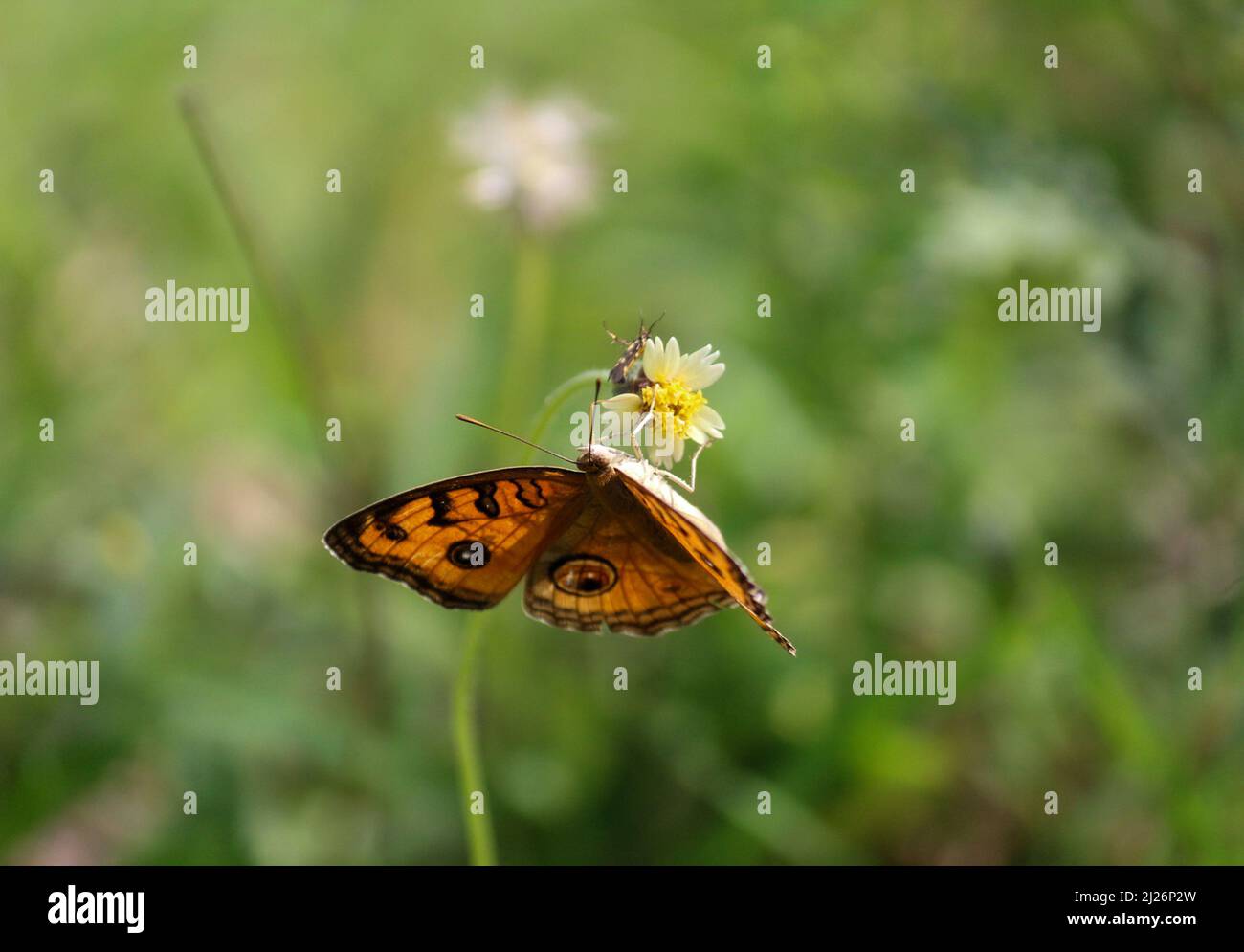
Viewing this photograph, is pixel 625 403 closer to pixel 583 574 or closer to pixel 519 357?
pixel 583 574

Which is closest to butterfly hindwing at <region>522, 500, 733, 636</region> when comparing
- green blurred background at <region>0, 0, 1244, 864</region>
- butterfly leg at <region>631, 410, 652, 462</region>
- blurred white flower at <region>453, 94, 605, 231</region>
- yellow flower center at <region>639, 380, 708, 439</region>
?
butterfly leg at <region>631, 410, 652, 462</region>

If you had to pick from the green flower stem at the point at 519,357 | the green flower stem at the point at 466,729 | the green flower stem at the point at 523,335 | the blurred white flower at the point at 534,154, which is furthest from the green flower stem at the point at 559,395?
the blurred white flower at the point at 534,154

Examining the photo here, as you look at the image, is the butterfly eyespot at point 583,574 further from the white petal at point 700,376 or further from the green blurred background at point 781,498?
the green blurred background at point 781,498

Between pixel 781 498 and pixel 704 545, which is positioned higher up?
pixel 781 498

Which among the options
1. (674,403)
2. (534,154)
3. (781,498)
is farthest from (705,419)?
(534,154)

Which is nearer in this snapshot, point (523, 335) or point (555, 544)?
point (555, 544)
